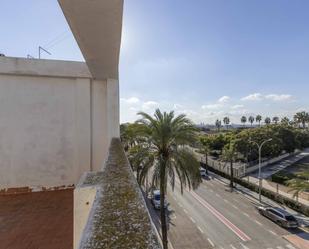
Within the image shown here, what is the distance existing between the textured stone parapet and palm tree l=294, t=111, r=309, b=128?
7968 cm

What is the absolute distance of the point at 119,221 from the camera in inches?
49.0

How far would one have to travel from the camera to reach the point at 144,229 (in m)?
1.15

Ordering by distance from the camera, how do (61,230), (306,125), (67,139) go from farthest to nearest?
(306,125) < (67,139) < (61,230)

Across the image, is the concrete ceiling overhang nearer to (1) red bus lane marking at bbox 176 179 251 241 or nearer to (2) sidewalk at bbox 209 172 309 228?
(1) red bus lane marking at bbox 176 179 251 241

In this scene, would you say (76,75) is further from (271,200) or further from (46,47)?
(271,200)

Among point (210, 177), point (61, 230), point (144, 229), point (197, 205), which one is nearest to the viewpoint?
point (144, 229)

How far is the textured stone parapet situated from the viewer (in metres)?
1.04

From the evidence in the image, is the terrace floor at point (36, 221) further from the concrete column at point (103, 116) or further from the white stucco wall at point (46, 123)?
the concrete column at point (103, 116)

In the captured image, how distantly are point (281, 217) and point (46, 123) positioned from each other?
17887 millimetres

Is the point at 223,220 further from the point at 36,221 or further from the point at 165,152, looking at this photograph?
the point at 36,221

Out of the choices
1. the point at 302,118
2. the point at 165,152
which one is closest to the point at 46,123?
the point at 165,152

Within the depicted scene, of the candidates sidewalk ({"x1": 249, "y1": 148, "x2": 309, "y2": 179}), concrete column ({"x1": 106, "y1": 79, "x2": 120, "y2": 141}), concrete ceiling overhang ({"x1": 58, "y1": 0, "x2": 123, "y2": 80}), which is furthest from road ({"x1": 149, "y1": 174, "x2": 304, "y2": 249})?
concrete ceiling overhang ({"x1": 58, "y1": 0, "x2": 123, "y2": 80})

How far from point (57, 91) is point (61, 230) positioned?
2993 millimetres

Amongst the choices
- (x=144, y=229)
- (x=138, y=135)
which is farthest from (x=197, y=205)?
(x=144, y=229)
